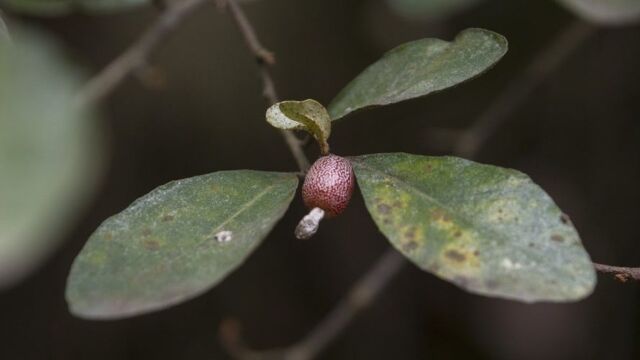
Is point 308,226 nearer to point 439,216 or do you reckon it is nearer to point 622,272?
point 439,216

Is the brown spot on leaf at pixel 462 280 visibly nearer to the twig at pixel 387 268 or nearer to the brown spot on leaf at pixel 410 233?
the brown spot on leaf at pixel 410 233

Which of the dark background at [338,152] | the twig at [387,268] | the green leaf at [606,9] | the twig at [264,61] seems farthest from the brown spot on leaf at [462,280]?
the dark background at [338,152]

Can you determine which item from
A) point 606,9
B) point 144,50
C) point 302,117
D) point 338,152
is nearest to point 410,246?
point 302,117

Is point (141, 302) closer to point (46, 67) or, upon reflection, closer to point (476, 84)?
point (46, 67)

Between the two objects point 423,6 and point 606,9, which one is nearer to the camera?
point 606,9

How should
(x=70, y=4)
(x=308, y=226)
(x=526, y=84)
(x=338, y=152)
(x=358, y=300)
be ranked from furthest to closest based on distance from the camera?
(x=338, y=152) < (x=526, y=84) < (x=358, y=300) < (x=70, y=4) < (x=308, y=226)
